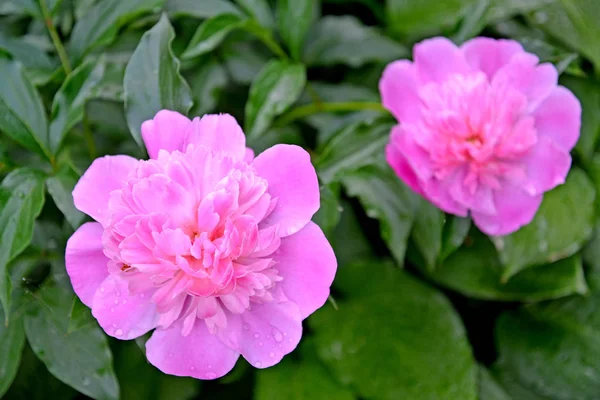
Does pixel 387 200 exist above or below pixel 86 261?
below

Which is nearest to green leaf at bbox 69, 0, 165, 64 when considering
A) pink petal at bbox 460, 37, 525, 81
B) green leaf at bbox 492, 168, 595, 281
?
pink petal at bbox 460, 37, 525, 81

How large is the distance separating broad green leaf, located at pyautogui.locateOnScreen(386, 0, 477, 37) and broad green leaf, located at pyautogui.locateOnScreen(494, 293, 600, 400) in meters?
0.59

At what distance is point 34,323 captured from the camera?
2.55 feet

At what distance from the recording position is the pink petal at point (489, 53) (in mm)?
873

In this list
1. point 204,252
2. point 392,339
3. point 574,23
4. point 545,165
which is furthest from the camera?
point 574,23

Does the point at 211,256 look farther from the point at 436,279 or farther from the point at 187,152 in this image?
the point at 436,279

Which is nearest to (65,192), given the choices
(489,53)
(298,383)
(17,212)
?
(17,212)

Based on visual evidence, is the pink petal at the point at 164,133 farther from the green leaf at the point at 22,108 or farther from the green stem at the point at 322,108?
the green stem at the point at 322,108

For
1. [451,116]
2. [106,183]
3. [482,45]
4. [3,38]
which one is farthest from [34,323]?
[482,45]

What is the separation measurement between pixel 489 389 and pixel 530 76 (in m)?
0.57

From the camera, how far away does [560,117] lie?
85 cm

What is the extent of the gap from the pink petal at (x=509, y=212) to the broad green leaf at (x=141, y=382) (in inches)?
22.0

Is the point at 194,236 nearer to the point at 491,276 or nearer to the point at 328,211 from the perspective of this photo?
the point at 328,211

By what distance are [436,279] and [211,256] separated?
64cm
